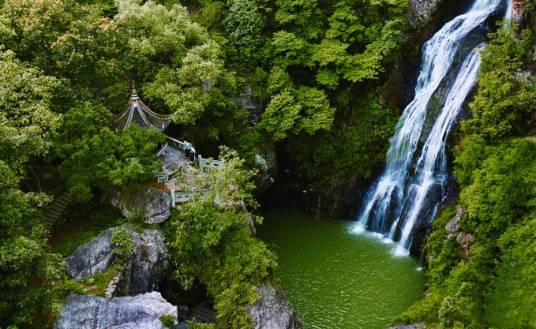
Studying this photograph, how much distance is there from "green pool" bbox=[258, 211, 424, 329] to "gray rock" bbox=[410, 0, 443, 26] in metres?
11.2

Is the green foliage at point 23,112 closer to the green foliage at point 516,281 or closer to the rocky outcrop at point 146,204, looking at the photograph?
the rocky outcrop at point 146,204

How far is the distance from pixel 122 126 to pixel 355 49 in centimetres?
1342

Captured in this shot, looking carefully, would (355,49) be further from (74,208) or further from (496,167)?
(74,208)

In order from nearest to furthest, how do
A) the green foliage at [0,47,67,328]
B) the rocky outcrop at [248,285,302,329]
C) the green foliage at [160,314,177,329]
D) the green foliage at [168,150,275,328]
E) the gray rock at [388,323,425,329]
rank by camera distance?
the green foliage at [0,47,67,328], the green foliage at [160,314,177,329], the rocky outcrop at [248,285,302,329], the green foliage at [168,150,275,328], the gray rock at [388,323,425,329]

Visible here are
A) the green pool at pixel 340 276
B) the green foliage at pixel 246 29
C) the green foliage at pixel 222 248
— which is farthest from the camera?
the green foliage at pixel 246 29

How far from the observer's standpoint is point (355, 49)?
98.8 feet

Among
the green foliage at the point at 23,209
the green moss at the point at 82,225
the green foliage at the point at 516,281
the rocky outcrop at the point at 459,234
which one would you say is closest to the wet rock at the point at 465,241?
the rocky outcrop at the point at 459,234

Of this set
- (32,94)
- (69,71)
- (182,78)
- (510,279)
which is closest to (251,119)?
(182,78)

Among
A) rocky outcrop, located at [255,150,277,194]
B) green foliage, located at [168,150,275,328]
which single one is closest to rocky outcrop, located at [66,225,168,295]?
green foliage, located at [168,150,275,328]

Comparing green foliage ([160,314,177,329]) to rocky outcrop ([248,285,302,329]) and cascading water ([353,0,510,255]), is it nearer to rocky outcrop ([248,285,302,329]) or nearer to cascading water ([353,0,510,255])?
rocky outcrop ([248,285,302,329])

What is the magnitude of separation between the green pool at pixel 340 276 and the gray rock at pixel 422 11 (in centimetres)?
1123

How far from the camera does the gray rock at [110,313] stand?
17.5 meters

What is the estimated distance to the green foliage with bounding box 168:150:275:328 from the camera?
64.1 feet

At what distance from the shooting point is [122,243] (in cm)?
2011
